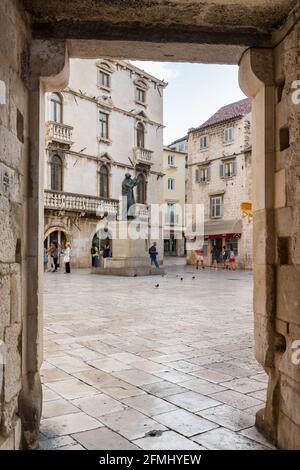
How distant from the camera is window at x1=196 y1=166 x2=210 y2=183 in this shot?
3262cm

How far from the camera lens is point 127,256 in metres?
18.5

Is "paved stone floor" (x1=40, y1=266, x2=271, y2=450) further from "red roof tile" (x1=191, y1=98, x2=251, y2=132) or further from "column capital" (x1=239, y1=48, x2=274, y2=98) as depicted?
"red roof tile" (x1=191, y1=98, x2=251, y2=132)

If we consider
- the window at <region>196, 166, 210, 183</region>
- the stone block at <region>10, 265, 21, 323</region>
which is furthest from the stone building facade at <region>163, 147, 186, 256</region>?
the stone block at <region>10, 265, 21, 323</region>

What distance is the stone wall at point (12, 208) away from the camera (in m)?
2.47

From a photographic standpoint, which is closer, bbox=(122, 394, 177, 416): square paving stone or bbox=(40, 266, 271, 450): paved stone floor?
bbox=(40, 266, 271, 450): paved stone floor

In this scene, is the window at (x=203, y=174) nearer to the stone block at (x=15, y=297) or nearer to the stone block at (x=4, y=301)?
the stone block at (x=15, y=297)

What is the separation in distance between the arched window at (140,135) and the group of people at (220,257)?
28.7 feet

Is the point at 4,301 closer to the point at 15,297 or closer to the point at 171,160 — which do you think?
the point at 15,297

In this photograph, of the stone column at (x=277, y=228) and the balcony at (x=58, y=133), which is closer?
the stone column at (x=277, y=228)

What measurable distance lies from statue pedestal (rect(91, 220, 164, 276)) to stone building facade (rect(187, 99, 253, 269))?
11289 mm

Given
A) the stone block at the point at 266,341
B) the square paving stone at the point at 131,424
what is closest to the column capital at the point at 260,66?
the stone block at the point at 266,341

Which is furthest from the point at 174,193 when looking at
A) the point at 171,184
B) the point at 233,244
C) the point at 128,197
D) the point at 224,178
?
the point at 128,197

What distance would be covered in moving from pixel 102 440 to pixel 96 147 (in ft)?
86.5
